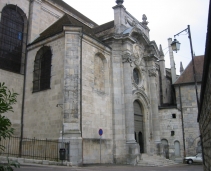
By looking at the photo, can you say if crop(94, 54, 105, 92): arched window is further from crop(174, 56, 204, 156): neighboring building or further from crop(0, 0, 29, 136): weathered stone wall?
crop(174, 56, 204, 156): neighboring building

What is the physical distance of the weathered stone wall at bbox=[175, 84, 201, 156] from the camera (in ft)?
85.6

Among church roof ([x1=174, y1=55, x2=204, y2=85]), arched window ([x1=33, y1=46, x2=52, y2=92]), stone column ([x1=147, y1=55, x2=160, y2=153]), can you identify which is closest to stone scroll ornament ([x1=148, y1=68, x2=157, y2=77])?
stone column ([x1=147, y1=55, x2=160, y2=153])

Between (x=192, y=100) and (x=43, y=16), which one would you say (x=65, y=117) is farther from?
(x=192, y=100)

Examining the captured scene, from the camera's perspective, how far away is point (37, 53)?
1870 centimetres

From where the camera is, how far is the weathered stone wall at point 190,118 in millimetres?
26094

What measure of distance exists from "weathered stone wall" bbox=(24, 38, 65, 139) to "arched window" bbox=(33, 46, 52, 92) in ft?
1.36

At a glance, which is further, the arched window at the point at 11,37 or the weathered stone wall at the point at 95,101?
the arched window at the point at 11,37

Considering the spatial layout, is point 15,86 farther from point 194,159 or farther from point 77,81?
point 194,159

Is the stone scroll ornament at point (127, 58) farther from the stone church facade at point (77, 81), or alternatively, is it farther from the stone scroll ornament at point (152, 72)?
the stone scroll ornament at point (152, 72)

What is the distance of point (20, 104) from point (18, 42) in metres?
4.87

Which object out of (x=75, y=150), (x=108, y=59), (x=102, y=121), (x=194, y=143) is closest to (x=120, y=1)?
(x=108, y=59)

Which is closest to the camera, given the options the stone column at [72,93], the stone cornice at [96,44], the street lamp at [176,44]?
the street lamp at [176,44]

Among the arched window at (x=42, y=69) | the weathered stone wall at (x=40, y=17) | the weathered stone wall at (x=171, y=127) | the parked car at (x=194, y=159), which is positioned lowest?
the parked car at (x=194, y=159)

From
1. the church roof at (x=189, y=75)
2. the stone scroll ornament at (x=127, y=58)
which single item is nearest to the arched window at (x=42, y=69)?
the stone scroll ornament at (x=127, y=58)
